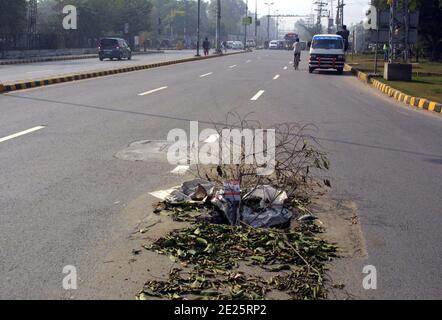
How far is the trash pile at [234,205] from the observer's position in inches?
227

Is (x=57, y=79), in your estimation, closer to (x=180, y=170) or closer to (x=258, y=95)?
(x=258, y=95)

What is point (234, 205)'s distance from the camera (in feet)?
19.3

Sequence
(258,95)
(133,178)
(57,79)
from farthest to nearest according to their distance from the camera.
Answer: (57,79)
(258,95)
(133,178)

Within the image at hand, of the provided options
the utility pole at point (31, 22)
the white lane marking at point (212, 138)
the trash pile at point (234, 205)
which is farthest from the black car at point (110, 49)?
the trash pile at point (234, 205)

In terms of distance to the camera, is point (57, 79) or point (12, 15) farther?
point (12, 15)

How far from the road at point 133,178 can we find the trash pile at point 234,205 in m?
0.50

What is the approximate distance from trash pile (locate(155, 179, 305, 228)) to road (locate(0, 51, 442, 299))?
19.8 inches

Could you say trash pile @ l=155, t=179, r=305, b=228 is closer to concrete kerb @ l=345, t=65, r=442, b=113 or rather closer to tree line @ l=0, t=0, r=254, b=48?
concrete kerb @ l=345, t=65, r=442, b=113

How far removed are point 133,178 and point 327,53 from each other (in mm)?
25428

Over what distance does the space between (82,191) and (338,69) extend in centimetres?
2716
